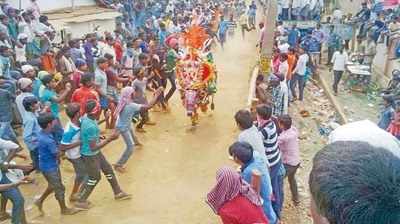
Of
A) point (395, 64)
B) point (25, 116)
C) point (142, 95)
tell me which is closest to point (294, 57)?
point (395, 64)

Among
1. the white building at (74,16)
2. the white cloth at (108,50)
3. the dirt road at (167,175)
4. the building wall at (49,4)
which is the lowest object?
the dirt road at (167,175)

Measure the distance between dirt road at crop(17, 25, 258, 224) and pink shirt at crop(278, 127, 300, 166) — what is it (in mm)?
1299

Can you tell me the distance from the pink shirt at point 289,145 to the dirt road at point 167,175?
1299mm

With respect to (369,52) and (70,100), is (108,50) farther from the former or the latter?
(369,52)

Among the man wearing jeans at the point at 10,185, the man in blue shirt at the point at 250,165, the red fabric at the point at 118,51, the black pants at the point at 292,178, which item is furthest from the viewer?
the red fabric at the point at 118,51

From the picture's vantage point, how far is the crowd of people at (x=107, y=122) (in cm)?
385

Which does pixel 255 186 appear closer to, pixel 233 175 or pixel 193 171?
pixel 233 175

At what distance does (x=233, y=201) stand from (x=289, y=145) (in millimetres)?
2854

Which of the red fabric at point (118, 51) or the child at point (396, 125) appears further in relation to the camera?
the red fabric at point (118, 51)

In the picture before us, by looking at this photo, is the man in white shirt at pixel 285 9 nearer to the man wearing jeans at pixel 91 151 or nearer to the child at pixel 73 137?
the man wearing jeans at pixel 91 151

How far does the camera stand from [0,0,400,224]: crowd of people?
3852 millimetres

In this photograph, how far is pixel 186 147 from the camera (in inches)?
367

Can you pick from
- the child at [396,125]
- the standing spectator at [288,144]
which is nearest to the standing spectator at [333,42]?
the child at [396,125]

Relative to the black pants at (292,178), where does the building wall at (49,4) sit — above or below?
above
